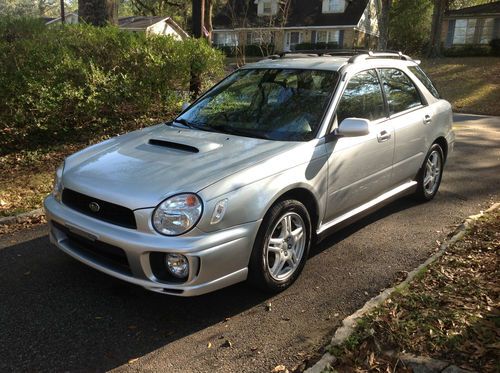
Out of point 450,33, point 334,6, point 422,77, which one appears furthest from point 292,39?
point 422,77

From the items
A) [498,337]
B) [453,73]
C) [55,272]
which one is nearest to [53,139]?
[55,272]

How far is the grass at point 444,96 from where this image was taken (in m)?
5.91

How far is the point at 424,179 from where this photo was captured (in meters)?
5.79

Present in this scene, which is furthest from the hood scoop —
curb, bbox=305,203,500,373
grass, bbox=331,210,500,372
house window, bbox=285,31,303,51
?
house window, bbox=285,31,303,51

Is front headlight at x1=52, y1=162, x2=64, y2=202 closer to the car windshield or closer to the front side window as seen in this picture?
the car windshield

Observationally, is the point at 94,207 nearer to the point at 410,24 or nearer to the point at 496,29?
the point at 496,29

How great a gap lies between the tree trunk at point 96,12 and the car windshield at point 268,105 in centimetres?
584

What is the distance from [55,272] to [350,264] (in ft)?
8.48

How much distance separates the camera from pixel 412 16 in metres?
38.8

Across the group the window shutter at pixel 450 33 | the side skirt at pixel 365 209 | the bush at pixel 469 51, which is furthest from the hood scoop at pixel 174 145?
the window shutter at pixel 450 33

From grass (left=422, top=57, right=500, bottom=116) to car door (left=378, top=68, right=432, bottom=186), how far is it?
11398 mm

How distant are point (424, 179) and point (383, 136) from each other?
1.40 metres

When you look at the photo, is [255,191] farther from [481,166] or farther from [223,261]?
[481,166]

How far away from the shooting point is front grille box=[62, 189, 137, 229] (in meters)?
3.30
